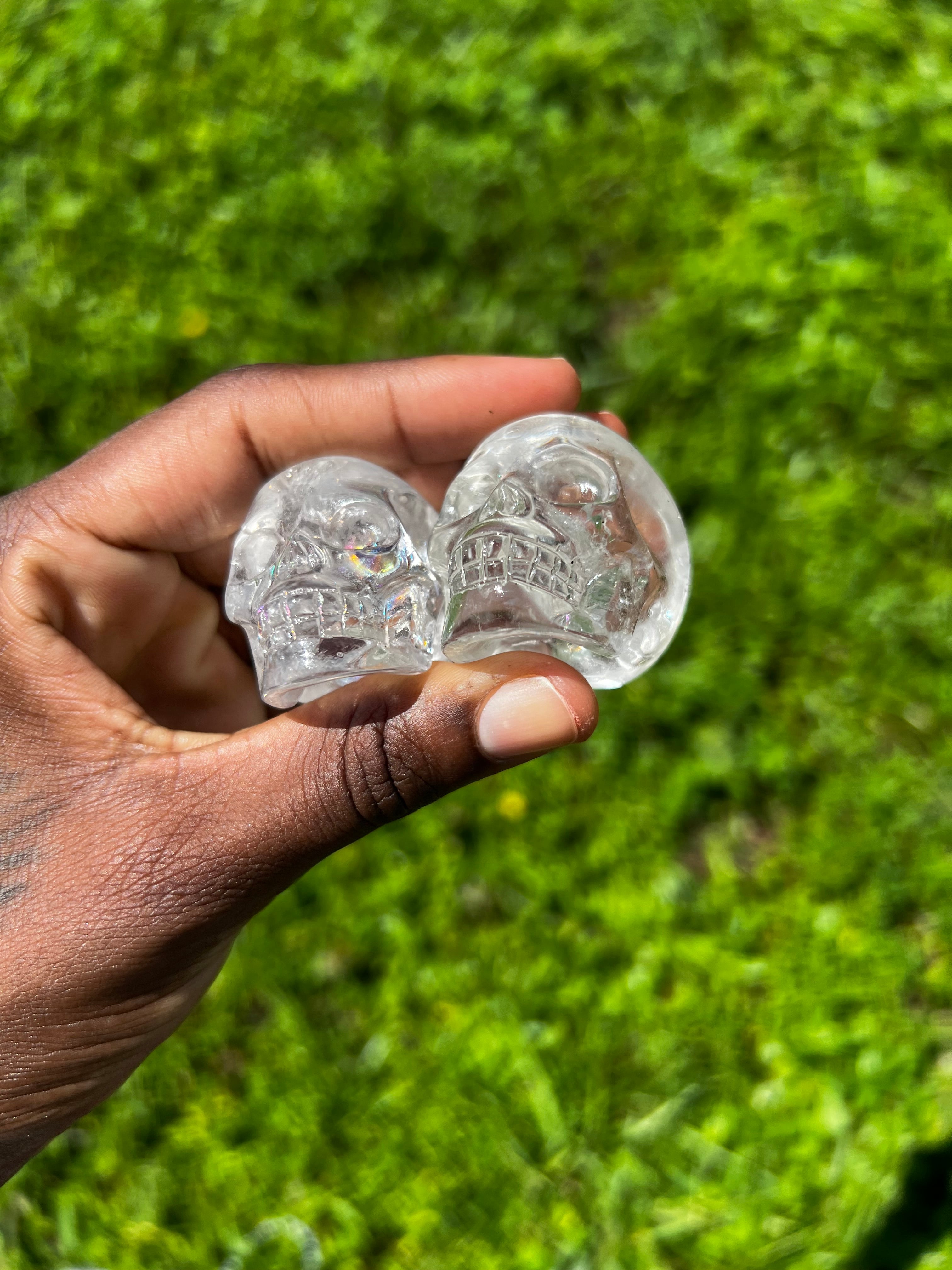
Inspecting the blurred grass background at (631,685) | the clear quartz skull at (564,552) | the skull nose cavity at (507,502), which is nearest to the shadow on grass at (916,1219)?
the blurred grass background at (631,685)

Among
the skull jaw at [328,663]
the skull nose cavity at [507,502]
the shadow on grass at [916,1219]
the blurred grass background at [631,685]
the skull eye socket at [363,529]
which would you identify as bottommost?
the shadow on grass at [916,1219]

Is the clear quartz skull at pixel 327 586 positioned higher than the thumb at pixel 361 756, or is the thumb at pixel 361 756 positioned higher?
the clear quartz skull at pixel 327 586

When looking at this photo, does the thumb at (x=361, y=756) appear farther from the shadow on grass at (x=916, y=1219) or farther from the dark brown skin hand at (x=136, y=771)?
the shadow on grass at (x=916, y=1219)

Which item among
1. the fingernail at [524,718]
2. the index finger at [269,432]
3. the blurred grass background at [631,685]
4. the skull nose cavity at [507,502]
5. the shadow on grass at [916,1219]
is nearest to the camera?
the fingernail at [524,718]

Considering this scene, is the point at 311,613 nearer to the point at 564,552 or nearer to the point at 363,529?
the point at 363,529

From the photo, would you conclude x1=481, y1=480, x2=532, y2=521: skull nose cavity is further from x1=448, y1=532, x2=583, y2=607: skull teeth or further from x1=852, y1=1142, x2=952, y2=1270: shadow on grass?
x1=852, y1=1142, x2=952, y2=1270: shadow on grass

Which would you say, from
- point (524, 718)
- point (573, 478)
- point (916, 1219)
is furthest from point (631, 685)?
point (916, 1219)
